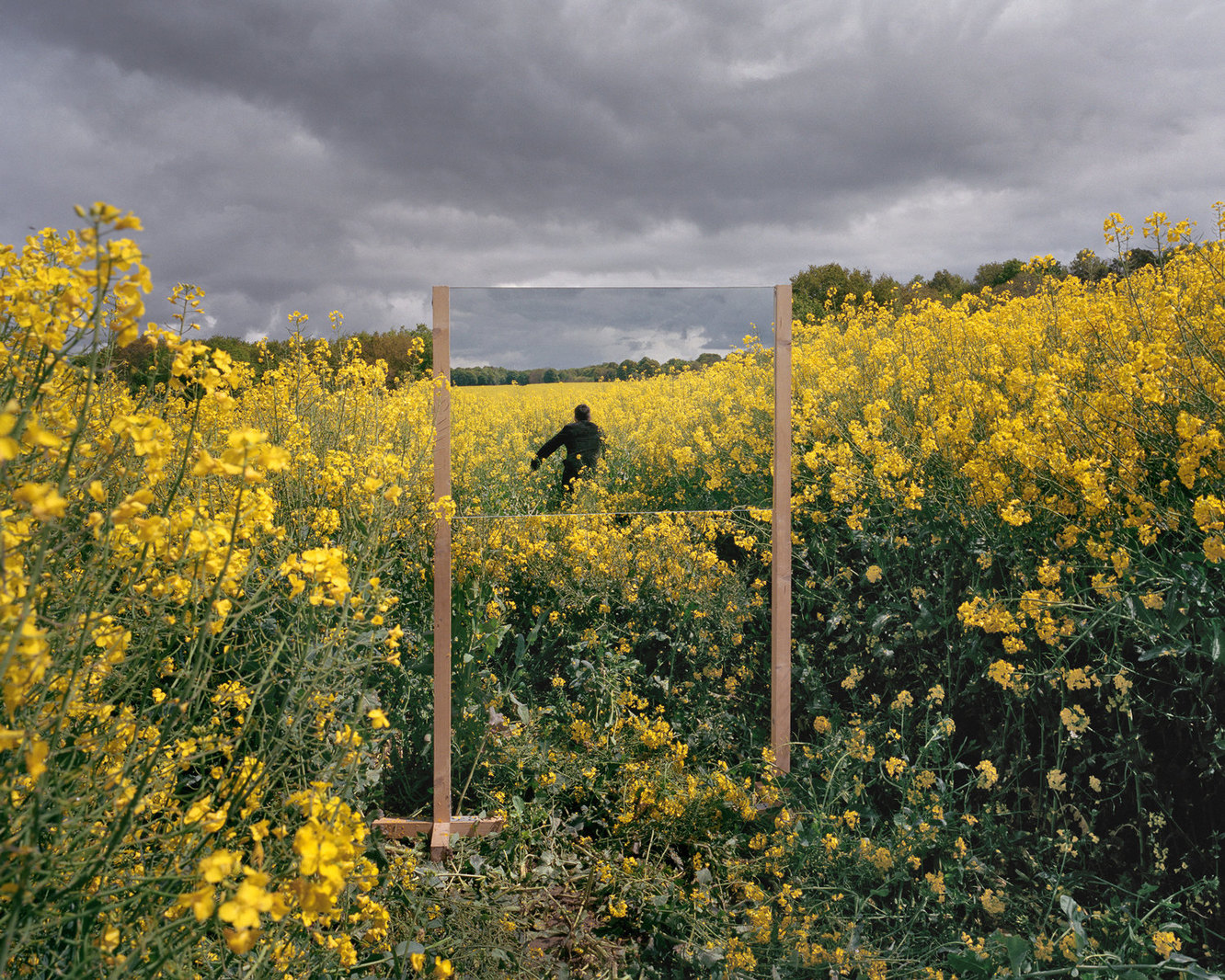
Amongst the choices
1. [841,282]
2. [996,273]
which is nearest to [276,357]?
[841,282]

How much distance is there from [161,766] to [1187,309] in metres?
4.52

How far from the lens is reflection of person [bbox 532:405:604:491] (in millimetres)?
3350

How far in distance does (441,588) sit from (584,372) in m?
1.05

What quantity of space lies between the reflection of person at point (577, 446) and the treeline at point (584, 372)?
15 centimetres

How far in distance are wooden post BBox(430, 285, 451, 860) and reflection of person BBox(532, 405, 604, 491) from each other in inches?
20.0

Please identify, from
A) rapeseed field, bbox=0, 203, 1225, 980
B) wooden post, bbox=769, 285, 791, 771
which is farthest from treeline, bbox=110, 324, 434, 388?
wooden post, bbox=769, 285, 791, 771

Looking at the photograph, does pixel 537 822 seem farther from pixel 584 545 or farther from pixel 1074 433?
pixel 1074 433

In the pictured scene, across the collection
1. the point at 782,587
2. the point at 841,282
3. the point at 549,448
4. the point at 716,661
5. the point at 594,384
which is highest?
the point at 841,282

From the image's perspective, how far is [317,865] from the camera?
97cm

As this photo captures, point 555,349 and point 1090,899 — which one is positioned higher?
point 555,349

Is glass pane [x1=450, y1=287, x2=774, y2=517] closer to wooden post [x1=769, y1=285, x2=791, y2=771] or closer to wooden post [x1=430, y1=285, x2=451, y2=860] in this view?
wooden post [x1=430, y1=285, x2=451, y2=860]

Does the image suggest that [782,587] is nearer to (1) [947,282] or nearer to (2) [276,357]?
(2) [276,357]

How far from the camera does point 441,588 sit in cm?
307

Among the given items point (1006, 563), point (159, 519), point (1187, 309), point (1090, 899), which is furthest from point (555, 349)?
point (1187, 309)
